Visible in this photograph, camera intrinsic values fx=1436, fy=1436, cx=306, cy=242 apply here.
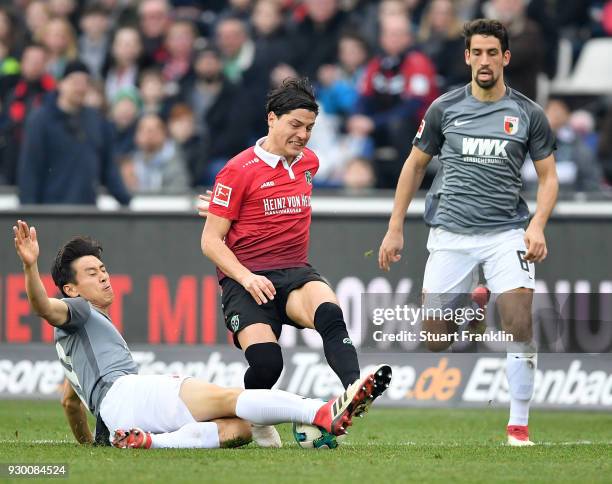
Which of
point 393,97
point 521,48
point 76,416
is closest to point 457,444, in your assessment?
point 76,416

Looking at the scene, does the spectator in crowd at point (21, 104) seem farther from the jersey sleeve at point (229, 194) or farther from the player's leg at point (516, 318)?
the player's leg at point (516, 318)

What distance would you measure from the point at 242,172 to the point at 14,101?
894 cm

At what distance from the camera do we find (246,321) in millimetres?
8211

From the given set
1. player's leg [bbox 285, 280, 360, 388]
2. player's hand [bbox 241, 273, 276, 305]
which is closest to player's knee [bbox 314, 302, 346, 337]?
player's leg [bbox 285, 280, 360, 388]

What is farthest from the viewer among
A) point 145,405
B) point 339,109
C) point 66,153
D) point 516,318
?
point 339,109

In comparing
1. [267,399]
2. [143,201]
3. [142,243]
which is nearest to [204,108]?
[143,201]

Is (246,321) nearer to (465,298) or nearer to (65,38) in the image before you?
(465,298)

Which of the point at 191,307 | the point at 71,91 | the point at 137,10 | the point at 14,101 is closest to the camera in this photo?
the point at 191,307

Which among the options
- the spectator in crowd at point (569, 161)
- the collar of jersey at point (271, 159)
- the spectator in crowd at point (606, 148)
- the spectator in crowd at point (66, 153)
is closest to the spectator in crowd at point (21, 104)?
the spectator in crowd at point (66, 153)

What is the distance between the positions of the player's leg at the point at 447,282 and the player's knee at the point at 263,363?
51.3 inches

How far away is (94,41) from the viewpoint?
17891 mm

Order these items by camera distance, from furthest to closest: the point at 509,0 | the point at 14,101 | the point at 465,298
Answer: the point at 14,101 → the point at 509,0 → the point at 465,298

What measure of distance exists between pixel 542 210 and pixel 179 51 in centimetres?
942

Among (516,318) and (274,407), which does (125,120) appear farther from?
(274,407)
